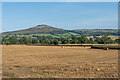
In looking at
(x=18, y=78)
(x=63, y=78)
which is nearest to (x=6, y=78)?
(x=18, y=78)

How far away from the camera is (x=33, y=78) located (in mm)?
15023

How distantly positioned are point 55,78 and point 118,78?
4595mm

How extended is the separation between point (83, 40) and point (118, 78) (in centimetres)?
14038

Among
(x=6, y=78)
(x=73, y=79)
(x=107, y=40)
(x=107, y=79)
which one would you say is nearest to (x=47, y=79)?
(x=73, y=79)

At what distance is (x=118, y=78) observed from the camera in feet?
50.4

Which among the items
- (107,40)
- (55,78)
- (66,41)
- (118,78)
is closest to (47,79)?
(55,78)

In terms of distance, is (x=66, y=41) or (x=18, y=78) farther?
(x=66, y=41)

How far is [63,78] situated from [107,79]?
313 centimetres

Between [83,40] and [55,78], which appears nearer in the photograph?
[55,78]

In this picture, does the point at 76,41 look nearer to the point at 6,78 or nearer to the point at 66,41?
the point at 66,41

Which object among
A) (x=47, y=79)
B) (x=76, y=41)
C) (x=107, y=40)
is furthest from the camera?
(x=76, y=41)

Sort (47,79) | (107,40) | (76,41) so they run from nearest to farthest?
(47,79), (107,40), (76,41)

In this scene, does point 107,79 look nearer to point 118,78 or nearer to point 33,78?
point 118,78

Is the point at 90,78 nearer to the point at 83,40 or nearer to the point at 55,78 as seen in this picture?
the point at 55,78
